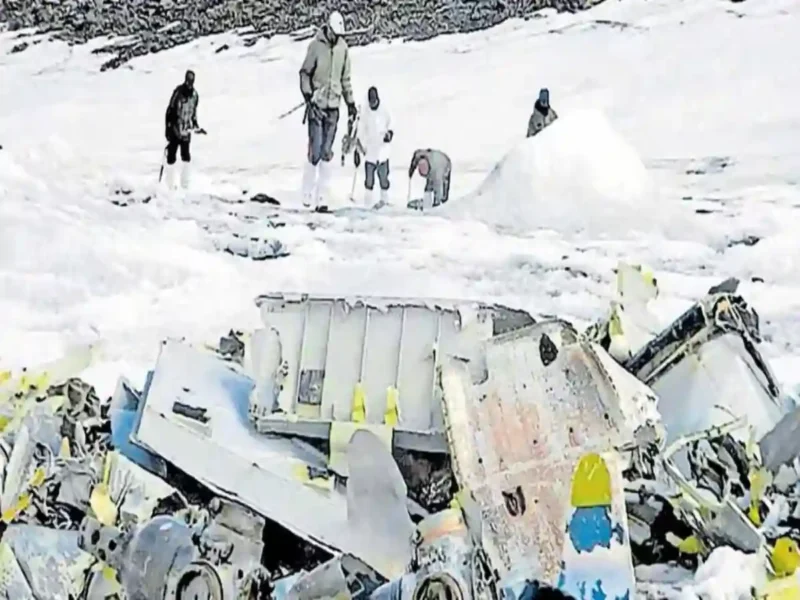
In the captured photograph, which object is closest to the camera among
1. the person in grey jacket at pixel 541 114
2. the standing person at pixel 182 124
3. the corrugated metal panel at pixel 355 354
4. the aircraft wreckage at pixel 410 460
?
the aircraft wreckage at pixel 410 460

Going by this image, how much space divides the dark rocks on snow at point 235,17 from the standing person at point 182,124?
0.08 m

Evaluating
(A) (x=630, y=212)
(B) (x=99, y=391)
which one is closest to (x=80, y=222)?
(B) (x=99, y=391)

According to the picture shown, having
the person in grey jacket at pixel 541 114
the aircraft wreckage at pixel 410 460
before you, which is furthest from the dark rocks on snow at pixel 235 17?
the aircraft wreckage at pixel 410 460

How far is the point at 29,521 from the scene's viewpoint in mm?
1429

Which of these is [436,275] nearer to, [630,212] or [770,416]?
[630,212]

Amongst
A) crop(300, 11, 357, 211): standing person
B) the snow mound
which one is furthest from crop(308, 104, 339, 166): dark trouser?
the snow mound

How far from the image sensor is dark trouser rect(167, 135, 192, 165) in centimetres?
191

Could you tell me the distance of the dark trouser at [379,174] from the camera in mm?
1813

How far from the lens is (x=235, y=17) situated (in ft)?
6.29

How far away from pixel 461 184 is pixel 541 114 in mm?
153

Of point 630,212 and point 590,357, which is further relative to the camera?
point 630,212

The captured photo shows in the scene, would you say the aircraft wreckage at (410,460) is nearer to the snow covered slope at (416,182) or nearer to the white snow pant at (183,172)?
the snow covered slope at (416,182)

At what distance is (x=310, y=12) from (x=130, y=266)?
47cm

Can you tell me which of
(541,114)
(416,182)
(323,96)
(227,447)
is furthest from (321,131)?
(227,447)
